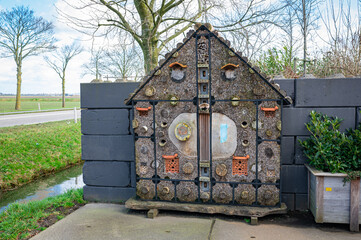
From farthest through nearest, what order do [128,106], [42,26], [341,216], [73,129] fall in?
[42,26] < [73,129] < [128,106] < [341,216]

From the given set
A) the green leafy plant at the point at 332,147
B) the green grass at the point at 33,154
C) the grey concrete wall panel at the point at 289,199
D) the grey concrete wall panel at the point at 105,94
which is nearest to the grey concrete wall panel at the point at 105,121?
the grey concrete wall panel at the point at 105,94

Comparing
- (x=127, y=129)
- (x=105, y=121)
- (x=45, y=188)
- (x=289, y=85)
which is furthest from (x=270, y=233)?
(x=45, y=188)

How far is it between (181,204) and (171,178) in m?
0.41

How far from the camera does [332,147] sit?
4.03 m

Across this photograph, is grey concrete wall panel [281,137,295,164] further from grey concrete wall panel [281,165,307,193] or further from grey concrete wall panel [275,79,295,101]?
grey concrete wall panel [275,79,295,101]

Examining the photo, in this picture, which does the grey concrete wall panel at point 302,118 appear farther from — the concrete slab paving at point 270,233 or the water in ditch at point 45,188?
the water in ditch at point 45,188

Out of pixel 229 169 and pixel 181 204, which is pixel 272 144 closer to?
pixel 229 169

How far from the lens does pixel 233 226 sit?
411cm

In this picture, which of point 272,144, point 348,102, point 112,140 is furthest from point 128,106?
point 348,102

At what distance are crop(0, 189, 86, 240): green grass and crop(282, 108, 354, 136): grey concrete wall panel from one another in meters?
3.74

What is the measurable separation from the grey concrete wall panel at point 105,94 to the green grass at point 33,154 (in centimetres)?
421

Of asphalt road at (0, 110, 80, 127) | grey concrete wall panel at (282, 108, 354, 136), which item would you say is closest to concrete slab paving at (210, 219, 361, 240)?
grey concrete wall panel at (282, 108, 354, 136)

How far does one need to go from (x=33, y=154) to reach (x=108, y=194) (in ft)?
19.1

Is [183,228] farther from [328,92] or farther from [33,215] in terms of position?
[328,92]
